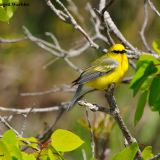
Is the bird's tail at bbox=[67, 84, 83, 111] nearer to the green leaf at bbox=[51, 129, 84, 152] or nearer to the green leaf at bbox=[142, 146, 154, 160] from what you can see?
the green leaf at bbox=[142, 146, 154, 160]

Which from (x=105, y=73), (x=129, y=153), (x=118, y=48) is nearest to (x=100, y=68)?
(x=105, y=73)

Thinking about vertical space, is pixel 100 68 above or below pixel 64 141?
below

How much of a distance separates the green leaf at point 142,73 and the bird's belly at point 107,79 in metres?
1.49

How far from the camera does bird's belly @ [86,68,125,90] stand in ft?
14.6

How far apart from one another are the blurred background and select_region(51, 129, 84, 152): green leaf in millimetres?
3881

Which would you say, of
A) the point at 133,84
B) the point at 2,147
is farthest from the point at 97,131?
the point at 2,147

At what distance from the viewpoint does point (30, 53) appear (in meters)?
8.16

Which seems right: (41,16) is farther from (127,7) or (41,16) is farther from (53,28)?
(127,7)

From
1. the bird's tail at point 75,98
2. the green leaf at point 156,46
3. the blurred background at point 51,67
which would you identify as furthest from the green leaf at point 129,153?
the blurred background at point 51,67

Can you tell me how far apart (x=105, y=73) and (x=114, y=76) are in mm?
149

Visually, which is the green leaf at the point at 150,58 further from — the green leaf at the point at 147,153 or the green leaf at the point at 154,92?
the green leaf at the point at 147,153

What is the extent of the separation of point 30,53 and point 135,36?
1524mm

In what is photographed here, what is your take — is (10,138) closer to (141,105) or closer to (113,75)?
(141,105)

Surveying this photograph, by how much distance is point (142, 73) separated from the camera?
2887 mm
